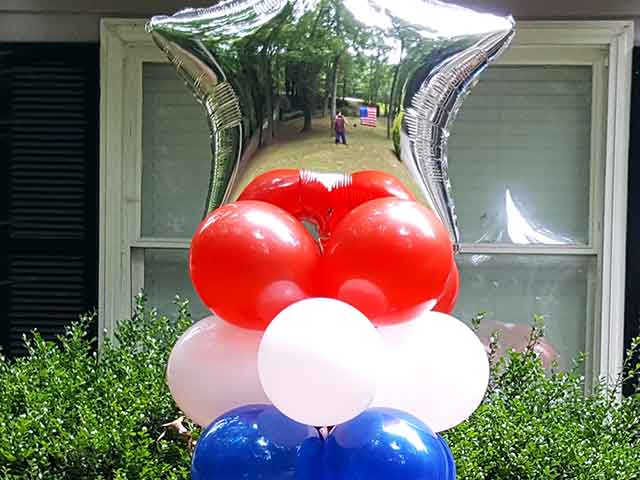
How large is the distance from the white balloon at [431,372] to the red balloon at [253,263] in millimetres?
208

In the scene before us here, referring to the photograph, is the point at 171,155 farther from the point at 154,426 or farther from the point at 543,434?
the point at 543,434

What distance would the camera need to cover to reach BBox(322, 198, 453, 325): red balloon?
153cm

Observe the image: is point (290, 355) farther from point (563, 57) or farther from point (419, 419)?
point (563, 57)

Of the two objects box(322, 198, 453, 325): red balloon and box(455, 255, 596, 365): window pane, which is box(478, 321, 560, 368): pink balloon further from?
box(322, 198, 453, 325): red balloon

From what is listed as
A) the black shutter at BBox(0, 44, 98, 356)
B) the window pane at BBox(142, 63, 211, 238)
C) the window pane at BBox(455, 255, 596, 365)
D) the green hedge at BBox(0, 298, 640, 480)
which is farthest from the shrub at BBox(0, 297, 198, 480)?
the window pane at BBox(455, 255, 596, 365)

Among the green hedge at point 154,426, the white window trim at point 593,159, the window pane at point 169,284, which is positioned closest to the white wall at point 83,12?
the white window trim at point 593,159

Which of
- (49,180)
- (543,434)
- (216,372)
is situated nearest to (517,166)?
(543,434)

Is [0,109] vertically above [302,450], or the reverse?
[0,109]

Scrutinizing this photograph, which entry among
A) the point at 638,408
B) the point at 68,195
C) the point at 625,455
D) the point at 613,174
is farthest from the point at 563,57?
the point at 68,195

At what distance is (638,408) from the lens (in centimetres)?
244

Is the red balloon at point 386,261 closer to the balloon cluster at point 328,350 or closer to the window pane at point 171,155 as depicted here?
the balloon cluster at point 328,350

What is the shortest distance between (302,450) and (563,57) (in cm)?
203

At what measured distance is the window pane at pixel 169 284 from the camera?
3.20 metres

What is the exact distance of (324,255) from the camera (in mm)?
1598
